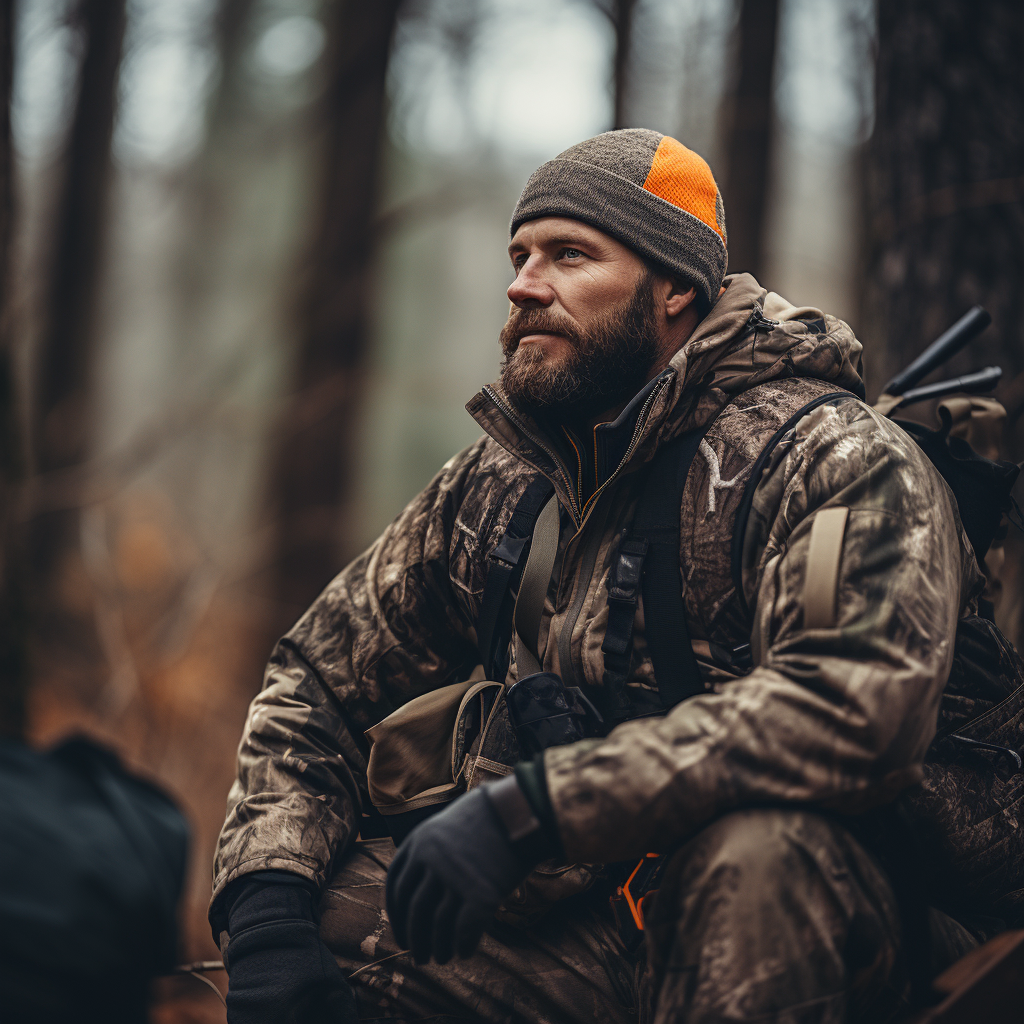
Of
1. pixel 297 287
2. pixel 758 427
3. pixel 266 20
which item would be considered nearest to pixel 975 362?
pixel 758 427

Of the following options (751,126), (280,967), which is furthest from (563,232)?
(751,126)

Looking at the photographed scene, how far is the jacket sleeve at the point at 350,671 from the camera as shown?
2326 millimetres

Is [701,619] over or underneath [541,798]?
over

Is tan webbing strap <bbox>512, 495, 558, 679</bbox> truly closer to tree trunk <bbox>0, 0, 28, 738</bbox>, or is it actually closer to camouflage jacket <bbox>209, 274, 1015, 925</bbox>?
camouflage jacket <bbox>209, 274, 1015, 925</bbox>

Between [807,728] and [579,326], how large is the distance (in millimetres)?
1204

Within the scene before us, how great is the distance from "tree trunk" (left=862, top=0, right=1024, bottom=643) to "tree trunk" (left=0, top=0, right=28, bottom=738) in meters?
3.90

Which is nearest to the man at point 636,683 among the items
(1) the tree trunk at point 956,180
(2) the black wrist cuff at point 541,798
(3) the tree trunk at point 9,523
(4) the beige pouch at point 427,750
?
(2) the black wrist cuff at point 541,798

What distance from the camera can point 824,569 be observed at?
69.1 inches

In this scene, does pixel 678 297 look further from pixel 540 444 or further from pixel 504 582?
pixel 504 582

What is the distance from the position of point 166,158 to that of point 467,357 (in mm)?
13780

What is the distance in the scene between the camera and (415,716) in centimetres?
233

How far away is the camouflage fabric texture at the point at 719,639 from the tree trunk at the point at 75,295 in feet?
26.0

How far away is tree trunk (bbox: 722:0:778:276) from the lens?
21.6ft

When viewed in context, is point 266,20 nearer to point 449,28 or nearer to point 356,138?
point 449,28
